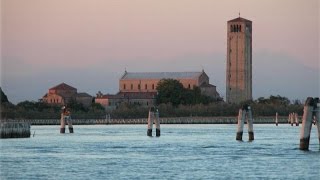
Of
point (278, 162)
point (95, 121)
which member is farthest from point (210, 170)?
point (95, 121)

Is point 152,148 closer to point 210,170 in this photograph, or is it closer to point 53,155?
point 53,155

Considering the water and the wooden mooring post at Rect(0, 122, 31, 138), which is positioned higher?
the wooden mooring post at Rect(0, 122, 31, 138)

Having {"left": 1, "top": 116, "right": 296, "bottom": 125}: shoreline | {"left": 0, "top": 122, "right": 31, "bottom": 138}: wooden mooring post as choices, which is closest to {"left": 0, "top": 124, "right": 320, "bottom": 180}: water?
{"left": 0, "top": 122, "right": 31, "bottom": 138}: wooden mooring post

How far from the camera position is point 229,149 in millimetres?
63375

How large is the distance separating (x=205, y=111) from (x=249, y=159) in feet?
468

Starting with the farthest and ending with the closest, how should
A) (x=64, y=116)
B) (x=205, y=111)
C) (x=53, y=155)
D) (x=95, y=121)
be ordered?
(x=205, y=111), (x=95, y=121), (x=64, y=116), (x=53, y=155)

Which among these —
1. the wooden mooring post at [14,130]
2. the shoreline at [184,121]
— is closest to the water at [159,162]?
the wooden mooring post at [14,130]

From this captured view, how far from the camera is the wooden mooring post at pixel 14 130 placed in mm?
78625

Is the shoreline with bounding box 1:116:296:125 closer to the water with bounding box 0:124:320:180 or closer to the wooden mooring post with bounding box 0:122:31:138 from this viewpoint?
the wooden mooring post with bounding box 0:122:31:138

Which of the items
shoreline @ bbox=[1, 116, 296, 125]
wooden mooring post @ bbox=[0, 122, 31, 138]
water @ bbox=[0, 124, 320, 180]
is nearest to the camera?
water @ bbox=[0, 124, 320, 180]

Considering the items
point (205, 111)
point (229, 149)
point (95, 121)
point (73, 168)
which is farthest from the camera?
point (205, 111)

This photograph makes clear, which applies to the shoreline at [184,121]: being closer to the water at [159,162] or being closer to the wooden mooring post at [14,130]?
the wooden mooring post at [14,130]

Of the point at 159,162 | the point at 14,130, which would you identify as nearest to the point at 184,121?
the point at 14,130

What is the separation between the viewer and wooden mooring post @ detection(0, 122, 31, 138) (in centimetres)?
7862
